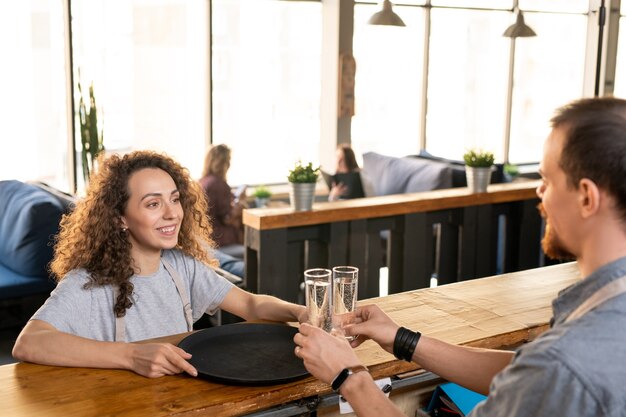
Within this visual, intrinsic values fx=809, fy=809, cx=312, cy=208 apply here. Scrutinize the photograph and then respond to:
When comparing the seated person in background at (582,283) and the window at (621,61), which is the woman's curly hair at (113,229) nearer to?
the seated person in background at (582,283)

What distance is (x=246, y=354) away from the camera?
6.14ft

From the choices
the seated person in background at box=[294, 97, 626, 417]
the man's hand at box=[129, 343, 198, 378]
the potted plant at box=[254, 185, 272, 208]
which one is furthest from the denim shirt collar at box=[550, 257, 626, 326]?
the potted plant at box=[254, 185, 272, 208]

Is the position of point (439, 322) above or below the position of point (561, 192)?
below

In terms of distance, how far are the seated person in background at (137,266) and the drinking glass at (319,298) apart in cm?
26

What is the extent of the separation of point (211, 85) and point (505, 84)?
12.1 feet

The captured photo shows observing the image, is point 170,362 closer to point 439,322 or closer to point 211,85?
point 439,322

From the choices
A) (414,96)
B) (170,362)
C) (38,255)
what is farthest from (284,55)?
(170,362)

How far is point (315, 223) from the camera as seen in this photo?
386 cm

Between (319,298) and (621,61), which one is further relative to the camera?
(621,61)

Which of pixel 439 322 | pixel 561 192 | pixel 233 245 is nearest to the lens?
pixel 561 192

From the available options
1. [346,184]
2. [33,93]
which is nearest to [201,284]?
[346,184]

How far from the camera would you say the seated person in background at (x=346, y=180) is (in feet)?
19.8

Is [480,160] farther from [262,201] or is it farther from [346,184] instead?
[262,201]

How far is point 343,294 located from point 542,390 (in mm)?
743
